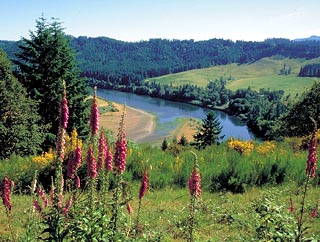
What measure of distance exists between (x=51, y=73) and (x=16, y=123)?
7172 mm

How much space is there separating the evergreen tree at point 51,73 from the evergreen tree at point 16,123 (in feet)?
12.3

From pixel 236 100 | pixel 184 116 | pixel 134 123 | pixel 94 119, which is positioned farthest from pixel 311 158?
pixel 236 100

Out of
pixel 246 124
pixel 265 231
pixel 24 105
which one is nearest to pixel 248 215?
pixel 265 231

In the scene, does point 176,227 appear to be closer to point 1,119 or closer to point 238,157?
point 238,157

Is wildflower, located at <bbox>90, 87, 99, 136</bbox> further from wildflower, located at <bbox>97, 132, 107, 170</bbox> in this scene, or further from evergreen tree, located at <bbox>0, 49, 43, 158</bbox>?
evergreen tree, located at <bbox>0, 49, 43, 158</bbox>

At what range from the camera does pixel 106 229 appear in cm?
459

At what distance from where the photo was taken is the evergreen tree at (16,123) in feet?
80.0

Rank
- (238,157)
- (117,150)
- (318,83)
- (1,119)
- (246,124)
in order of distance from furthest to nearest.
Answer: (246,124) → (318,83) → (1,119) → (238,157) → (117,150)

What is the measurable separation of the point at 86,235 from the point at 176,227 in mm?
4196

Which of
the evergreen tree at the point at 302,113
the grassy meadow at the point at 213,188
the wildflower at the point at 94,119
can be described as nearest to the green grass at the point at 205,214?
the grassy meadow at the point at 213,188

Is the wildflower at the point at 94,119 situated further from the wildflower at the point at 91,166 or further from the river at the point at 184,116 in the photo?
the river at the point at 184,116

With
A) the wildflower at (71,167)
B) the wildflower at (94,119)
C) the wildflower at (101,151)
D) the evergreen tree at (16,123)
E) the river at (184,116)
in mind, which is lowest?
the river at (184,116)

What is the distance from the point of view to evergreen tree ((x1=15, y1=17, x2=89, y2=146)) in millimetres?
30141

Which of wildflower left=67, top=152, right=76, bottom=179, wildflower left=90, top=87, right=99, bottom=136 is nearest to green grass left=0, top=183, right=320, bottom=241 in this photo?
wildflower left=67, top=152, right=76, bottom=179
